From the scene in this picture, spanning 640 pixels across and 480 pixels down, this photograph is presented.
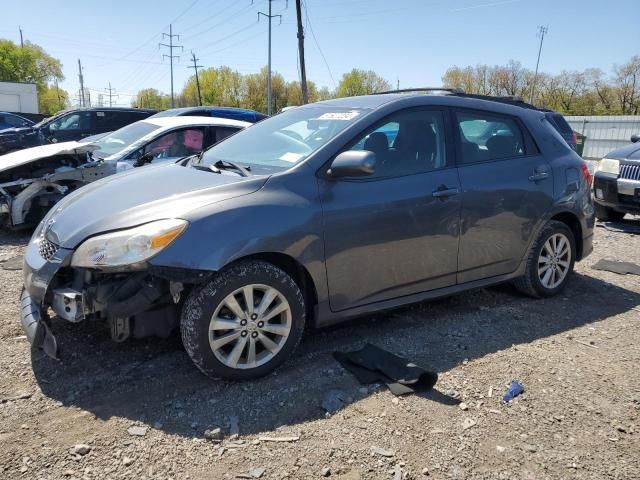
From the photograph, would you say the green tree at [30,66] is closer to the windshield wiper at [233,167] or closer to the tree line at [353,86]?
the tree line at [353,86]

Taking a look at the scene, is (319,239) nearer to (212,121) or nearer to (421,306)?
(421,306)

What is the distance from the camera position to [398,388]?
10.2ft

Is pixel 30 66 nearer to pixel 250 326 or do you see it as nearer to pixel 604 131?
pixel 604 131

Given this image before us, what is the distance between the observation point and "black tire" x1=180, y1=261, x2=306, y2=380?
2.92m

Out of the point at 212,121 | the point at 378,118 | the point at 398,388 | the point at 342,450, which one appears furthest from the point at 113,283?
the point at 212,121

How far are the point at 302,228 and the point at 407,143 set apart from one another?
116 centimetres

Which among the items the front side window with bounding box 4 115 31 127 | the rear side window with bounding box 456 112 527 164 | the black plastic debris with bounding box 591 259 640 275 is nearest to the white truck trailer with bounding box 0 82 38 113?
the front side window with bounding box 4 115 31 127

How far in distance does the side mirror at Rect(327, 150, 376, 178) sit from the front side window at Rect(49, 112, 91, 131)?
43.4ft

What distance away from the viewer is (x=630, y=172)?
25.7 ft

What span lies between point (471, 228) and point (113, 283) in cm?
256

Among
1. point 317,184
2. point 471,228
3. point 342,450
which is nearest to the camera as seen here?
point 342,450

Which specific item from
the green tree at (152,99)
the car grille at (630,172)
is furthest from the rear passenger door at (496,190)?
the green tree at (152,99)

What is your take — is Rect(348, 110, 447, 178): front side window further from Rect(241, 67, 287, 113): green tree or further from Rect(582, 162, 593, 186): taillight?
Rect(241, 67, 287, 113): green tree

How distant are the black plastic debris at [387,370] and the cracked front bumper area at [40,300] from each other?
1757mm
